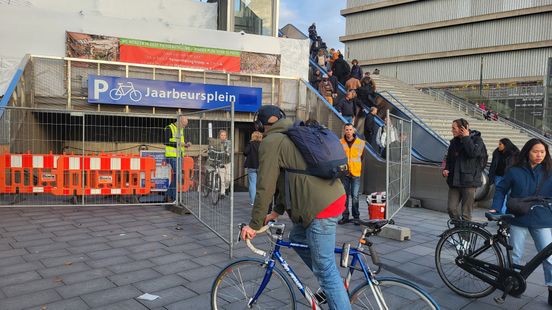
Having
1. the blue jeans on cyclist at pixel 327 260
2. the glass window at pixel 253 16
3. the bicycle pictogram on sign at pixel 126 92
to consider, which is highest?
the glass window at pixel 253 16

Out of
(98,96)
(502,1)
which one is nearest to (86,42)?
(98,96)

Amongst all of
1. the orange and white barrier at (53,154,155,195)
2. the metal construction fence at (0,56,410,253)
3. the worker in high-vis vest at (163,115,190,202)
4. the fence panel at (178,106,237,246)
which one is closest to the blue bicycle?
the metal construction fence at (0,56,410,253)

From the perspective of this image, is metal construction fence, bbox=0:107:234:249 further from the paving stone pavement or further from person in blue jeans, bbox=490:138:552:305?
person in blue jeans, bbox=490:138:552:305

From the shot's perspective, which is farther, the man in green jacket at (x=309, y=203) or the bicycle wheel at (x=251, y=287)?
the bicycle wheel at (x=251, y=287)

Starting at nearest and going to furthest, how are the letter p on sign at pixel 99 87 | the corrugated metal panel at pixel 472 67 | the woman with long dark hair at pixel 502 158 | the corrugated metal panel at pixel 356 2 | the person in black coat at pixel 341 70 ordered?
the woman with long dark hair at pixel 502 158 → the letter p on sign at pixel 99 87 → the person in black coat at pixel 341 70 → the corrugated metal panel at pixel 472 67 → the corrugated metal panel at pixel 356 2

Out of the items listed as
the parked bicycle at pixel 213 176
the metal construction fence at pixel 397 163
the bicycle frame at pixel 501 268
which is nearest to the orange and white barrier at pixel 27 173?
the parked bicycle at pixel 213 176

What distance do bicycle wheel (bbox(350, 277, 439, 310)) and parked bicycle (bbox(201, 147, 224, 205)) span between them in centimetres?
337

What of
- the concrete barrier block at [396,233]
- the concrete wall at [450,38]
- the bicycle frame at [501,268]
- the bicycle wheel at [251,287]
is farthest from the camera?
the concrete wall at [450,38]

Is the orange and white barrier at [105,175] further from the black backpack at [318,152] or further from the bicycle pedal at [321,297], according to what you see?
the black backpack at [318,152]

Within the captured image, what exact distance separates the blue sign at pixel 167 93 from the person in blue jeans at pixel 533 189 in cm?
964

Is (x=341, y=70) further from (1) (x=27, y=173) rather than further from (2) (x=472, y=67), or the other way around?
(2) (x=472, y=67)

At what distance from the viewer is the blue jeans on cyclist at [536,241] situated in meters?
4.05

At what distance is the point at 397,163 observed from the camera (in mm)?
7891

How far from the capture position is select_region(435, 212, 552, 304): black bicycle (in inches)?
153
